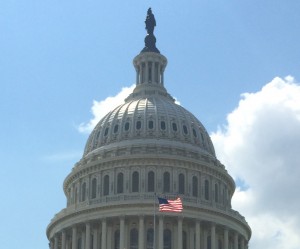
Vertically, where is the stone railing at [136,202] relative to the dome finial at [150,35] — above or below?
below

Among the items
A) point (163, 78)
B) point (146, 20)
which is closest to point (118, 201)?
point (163, 78)

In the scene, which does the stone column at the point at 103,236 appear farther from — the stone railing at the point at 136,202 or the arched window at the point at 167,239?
the arched window at the point at 167,239

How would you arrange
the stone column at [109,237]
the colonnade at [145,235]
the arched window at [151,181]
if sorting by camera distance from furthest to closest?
the arched window at [151,181] → the stone column at [109,237] → the colonnade at [145,235]

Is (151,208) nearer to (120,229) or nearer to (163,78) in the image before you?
(120,229)

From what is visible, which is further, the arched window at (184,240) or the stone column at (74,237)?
the stone column at (74,237)

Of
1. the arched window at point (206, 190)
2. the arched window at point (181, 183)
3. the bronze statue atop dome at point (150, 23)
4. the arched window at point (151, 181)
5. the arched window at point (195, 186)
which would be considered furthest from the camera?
the bronze statue atop dome at point (150, 23)

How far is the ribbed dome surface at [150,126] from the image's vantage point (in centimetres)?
11694

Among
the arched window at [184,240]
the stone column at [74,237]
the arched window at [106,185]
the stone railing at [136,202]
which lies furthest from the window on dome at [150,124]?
the stone column at [74,237]

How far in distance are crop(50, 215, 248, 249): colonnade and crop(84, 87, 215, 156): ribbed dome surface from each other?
11630 millimetres

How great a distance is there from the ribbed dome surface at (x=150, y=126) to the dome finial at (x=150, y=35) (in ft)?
30.2

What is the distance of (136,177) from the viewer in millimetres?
112938

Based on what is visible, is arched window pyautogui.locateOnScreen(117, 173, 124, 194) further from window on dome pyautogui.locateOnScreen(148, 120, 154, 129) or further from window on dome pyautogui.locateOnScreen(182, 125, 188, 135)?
window on dome pyautogui.locateOnScreen(182, 125, 188, 135)

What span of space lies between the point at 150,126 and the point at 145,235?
16.6m

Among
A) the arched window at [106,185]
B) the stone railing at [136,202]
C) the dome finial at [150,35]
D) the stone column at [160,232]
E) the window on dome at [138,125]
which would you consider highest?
the dome finial at [150,35]
